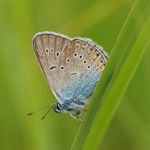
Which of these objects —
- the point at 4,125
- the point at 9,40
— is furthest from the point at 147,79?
the point at 4,125

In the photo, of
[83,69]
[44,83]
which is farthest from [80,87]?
[44,83]

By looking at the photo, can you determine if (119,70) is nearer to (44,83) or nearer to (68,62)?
(68,62)

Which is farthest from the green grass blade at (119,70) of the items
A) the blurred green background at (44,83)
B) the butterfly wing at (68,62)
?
the blurred green background at (44,83)

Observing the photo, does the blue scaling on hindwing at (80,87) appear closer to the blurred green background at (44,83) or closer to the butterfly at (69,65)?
the butterfly at (69,65)

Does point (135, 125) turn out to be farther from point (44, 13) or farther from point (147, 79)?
point (44, 13)

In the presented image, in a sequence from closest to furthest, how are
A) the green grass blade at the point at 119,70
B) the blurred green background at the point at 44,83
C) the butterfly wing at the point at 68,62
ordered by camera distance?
1. the green grass blade at the point at 119,70
2. the butterfly wing at the point at 68,62
3. the blurred green background at the point at 44,83

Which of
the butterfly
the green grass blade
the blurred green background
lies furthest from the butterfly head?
Answer: the green grass blade

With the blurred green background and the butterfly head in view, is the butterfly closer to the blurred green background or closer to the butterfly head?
the butterfly head
